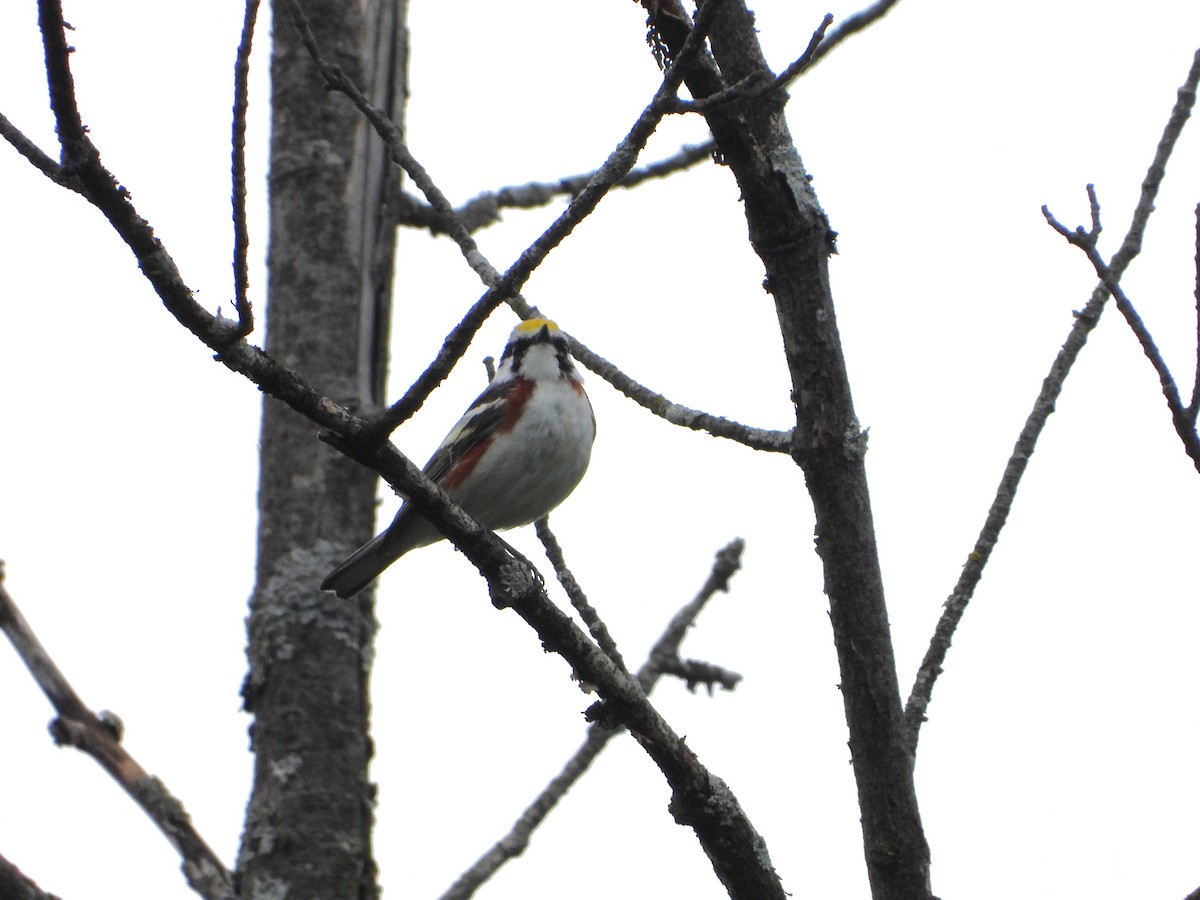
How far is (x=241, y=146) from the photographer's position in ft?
7.66

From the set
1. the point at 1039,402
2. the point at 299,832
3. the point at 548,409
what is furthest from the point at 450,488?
the point at 1039,402

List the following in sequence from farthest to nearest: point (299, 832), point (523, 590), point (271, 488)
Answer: point (271, 488), point (299, 832), point (523, 590)

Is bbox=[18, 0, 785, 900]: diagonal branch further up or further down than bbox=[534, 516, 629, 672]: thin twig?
further down

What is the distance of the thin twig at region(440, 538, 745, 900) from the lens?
13.9 ft

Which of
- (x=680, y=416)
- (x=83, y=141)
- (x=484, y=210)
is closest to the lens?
(x=83, y=141)

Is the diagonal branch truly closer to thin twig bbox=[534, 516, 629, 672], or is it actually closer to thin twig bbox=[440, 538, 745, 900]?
thin twig bbox=[534, 516, 629, 672]

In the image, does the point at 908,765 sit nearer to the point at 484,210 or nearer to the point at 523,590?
the point at 523,590

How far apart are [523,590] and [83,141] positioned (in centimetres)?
141

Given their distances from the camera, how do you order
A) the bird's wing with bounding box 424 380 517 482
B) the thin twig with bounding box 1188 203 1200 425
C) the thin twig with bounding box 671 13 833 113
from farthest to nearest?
the bird's wing with bounding box 424 380 517 482, the thin twig with bounding box 671 13 833 113, the thin twig with bounding box 1188 203 1200 425

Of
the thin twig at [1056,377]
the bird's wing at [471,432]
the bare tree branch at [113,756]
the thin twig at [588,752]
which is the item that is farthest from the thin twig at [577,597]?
the bird's wing at [471,432]

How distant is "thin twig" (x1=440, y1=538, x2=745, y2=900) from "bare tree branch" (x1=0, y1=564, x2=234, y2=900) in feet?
2.35

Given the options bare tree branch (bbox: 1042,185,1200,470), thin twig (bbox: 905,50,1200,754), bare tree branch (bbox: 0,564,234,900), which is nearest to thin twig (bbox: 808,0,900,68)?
thin twig (bbox: 905,50,1200,754)

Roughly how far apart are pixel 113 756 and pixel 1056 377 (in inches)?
112

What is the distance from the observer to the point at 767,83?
108 inches
